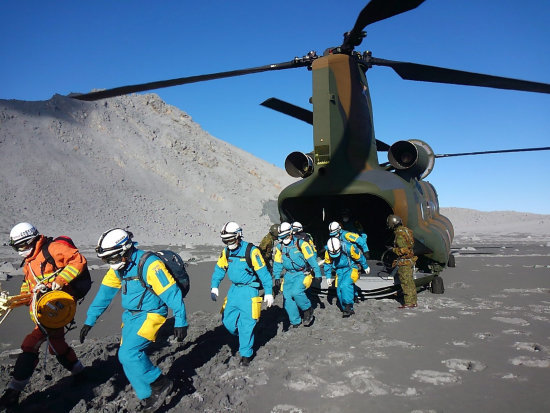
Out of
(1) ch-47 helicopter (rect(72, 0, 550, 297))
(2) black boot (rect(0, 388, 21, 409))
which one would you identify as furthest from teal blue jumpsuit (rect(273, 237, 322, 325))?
(2) black boot (rect(0, 388, 21, 409))

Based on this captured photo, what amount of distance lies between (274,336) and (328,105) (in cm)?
433

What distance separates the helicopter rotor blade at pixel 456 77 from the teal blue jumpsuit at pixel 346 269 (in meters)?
3.39

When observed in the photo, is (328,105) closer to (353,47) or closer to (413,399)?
(353,47)

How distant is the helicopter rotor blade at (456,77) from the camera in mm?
5555

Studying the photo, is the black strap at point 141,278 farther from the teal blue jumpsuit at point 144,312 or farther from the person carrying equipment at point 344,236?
the person carrying equipment at point 344,236

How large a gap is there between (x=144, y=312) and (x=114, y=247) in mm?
724

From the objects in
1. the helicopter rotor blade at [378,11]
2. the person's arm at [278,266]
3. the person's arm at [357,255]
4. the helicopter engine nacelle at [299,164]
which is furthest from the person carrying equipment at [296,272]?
the helicopter rotor blade at [378,11]

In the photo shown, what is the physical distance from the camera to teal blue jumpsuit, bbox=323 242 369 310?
6691 mm

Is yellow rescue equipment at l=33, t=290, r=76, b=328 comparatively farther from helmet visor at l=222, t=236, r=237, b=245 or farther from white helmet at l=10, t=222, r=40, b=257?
helmet visor at l=222, t=236, r=237, b=245

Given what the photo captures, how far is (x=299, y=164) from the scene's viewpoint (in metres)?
8.28

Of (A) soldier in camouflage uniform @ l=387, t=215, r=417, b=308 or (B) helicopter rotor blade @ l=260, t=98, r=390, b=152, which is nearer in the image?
(A) soldier in camouflage uniform @ l=387, t=215, r=417, b=308

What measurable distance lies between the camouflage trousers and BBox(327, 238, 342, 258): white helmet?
1.34 m

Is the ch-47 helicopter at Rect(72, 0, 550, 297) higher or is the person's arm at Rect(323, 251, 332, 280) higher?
the ch-47 helicopter at Rect(72, 0, 550, 297)

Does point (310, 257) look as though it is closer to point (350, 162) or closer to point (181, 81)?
point (350, 162)
